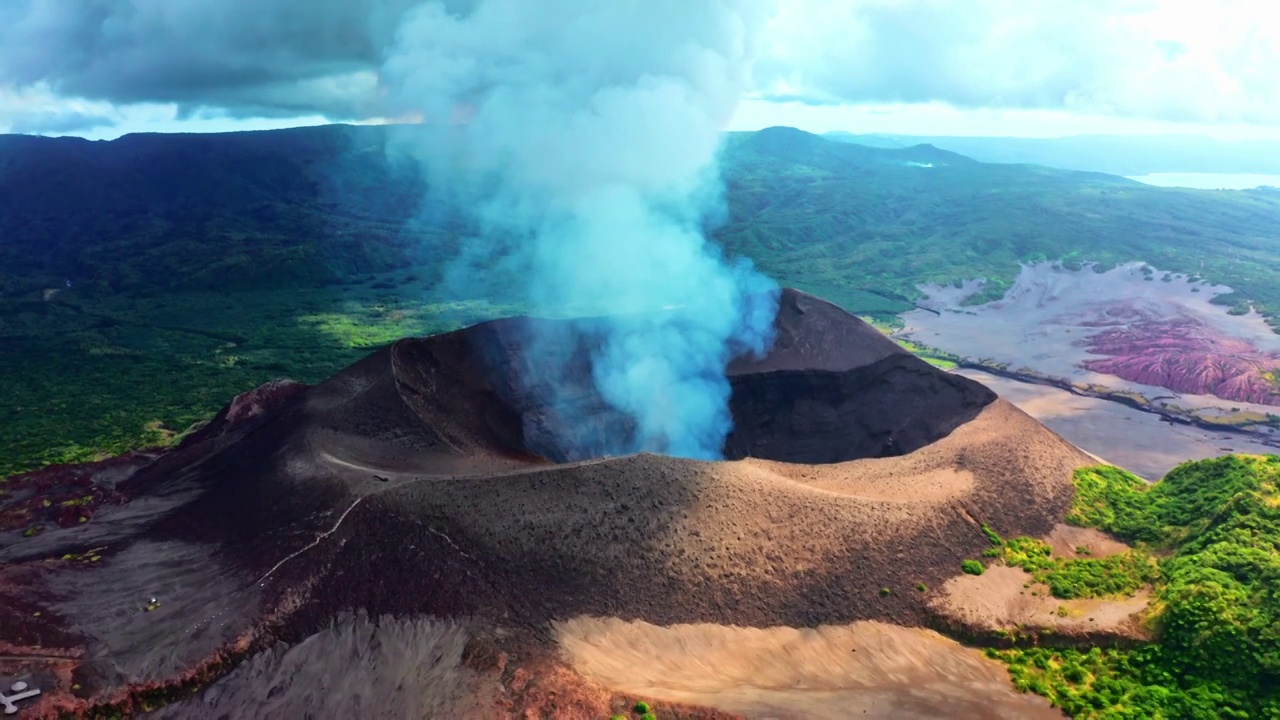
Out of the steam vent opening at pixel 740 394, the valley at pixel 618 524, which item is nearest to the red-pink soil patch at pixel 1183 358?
the valley at pixel 618 524

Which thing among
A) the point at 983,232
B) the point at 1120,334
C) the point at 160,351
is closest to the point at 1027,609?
the point at 1120,334

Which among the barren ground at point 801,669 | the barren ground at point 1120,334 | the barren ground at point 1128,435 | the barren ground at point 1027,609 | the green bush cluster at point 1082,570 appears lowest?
the barren ground at point 1128,435

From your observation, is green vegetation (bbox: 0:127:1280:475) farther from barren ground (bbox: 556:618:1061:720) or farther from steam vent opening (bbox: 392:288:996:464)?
barren ground (bbox: 556:618:1061:720)

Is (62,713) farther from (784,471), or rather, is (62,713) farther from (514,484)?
(784,471)

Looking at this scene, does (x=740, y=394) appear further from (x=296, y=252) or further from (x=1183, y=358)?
(x=296, y=252)

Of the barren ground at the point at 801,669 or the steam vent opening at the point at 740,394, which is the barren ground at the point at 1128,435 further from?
the barren ground at the point at 801,669

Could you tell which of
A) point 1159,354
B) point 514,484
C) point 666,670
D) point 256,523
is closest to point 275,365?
point 256,523
